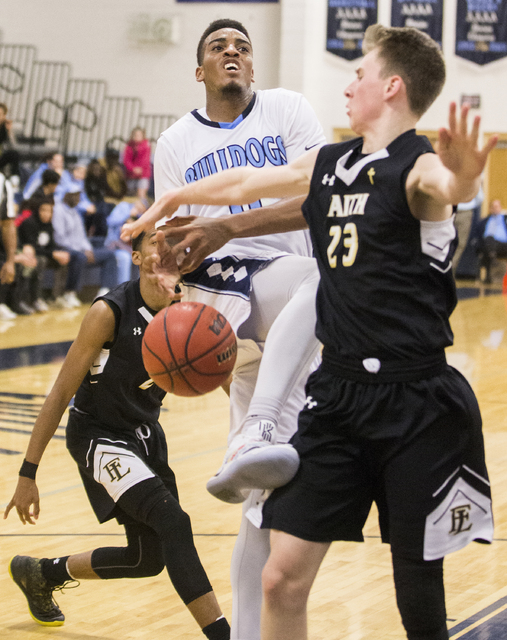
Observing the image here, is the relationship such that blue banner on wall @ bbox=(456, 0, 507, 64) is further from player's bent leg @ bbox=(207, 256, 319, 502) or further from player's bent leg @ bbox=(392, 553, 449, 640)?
player's bent leg @ bbox=(392, 553, 449, 640)

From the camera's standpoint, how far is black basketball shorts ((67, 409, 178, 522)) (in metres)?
3.15

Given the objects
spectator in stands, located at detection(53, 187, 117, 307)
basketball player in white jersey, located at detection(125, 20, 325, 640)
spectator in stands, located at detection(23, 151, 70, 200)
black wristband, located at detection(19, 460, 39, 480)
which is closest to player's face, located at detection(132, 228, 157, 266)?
basketball player in white jersey, located at detection(125, 20, 325, 640)

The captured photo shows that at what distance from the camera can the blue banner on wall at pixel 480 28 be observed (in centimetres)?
1680

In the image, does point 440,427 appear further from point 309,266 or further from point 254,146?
point 254,146

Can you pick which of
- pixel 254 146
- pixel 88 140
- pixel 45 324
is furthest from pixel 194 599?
pixel 88 140

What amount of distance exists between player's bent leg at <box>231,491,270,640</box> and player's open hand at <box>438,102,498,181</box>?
121cm

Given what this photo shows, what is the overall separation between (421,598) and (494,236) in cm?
1491

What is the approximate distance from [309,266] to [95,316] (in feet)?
2.83

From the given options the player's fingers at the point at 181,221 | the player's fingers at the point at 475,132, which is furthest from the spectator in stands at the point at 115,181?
the player's fingers at the point at 475,132

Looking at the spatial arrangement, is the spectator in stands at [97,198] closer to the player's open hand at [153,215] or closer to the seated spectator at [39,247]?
the seated spectator at [39,247]

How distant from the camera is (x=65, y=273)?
12266 mm

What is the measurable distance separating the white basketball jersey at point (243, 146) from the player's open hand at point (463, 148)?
1.06m

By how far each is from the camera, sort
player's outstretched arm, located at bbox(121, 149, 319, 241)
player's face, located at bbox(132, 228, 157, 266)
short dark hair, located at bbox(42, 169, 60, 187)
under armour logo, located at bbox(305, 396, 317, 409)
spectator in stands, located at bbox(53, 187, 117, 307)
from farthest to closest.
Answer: spectator in stands, located at bbox(53, 187, 117, 307)
short dark hair, located at bbox(42, 169, 60, 187)
player's face, located at bbox(132, 228, 157, 266)
player's outstretched arm, located at bbox(121, 149, 319, 241)
under armour logo, located at bbox(305, 396, 317, 409)

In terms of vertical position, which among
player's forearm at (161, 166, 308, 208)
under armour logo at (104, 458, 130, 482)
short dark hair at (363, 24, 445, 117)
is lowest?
under armour logo at (104, 458, 130, 482)
